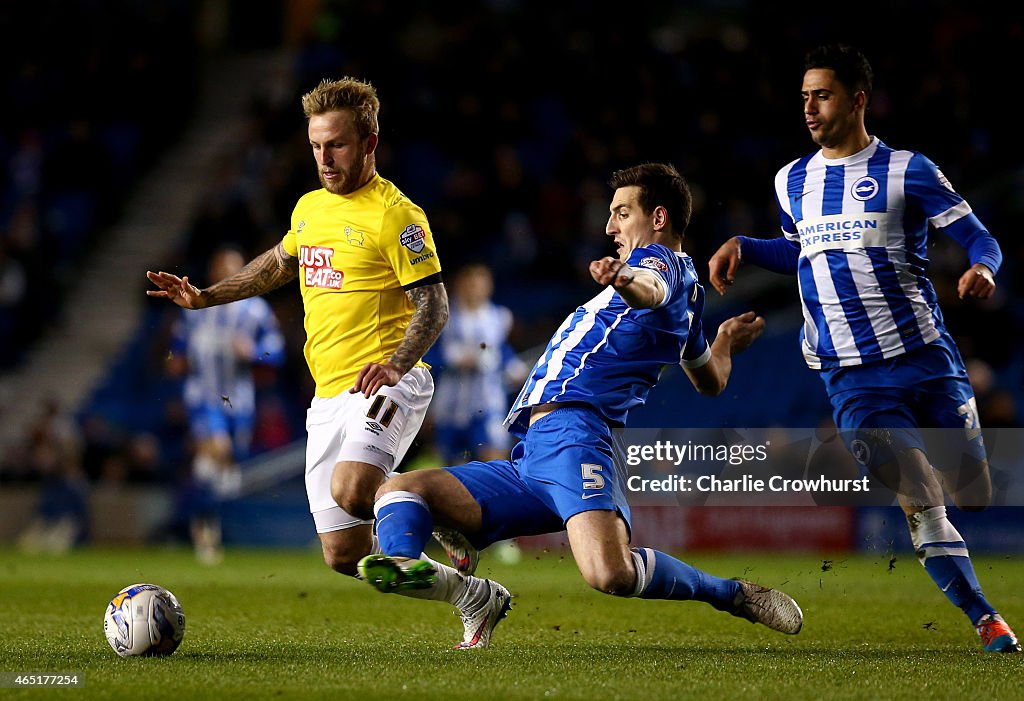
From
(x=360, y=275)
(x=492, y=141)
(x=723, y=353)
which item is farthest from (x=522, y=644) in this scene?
(x=492, y=141)

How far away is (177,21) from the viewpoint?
754 inches

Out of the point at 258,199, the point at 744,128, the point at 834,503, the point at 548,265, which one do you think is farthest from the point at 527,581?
the point at 258,199

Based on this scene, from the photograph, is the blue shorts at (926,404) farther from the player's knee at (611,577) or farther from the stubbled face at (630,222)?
the player's knee at (611,577)

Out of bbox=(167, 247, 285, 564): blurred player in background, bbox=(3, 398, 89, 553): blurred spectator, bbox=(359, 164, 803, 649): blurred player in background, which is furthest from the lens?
bbox=(3, 398, 89, 553): blurred spectator

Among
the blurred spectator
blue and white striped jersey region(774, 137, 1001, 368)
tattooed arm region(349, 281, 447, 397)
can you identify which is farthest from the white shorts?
the blurred spectator

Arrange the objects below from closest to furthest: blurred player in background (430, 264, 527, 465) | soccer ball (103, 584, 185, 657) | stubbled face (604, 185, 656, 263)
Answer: soccer ball (103, 584, 185, 657) → stubbled face (604, 185, 656, 263) → blurred player in background (430, 264, 527, 465)

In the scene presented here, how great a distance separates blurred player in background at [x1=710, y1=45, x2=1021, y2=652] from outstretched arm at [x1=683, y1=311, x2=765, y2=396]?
24 cm

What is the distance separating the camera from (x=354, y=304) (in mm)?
5672

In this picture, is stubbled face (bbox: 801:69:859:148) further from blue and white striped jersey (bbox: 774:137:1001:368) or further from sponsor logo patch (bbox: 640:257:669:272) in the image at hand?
sponsor logo patch (bbox: 640:257:669:272)

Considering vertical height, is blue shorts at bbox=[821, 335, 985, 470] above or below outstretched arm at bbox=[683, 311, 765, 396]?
below

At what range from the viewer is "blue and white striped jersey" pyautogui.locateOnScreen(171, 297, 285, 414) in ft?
36.4

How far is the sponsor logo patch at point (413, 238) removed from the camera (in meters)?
5.60

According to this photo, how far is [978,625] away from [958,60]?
10283mm

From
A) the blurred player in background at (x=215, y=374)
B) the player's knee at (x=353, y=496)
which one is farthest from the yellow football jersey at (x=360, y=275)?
the blurred player in background at (x=215, y=374)
